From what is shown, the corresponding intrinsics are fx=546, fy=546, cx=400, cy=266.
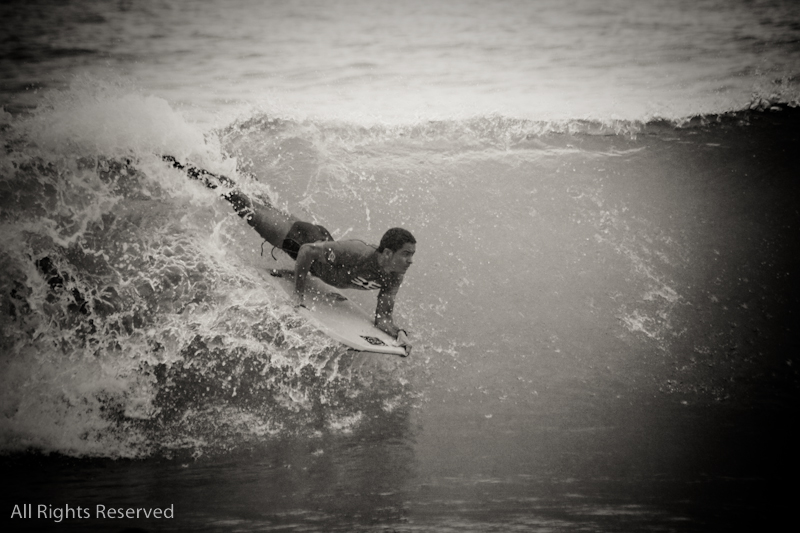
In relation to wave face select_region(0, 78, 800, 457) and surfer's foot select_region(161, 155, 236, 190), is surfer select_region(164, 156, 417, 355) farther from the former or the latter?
wave face select_region(0, 78, 800, 457)

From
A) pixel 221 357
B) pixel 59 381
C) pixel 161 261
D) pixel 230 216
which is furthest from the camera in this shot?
pixel 230 216

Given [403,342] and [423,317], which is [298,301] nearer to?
[403,342]

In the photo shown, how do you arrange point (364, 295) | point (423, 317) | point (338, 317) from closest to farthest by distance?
point (338, 317), point (423, 317), point (364, 295)

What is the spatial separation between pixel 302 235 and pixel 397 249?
0.97m

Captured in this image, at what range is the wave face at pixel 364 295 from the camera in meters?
4.27

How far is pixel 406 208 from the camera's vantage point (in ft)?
21.5

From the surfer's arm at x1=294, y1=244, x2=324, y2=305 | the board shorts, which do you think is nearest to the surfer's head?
→ the surfer's arm at x1=294, y1=244, x2=324, y2=305

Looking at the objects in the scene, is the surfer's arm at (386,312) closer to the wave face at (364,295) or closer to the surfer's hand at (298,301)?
the wave face at (364,295)

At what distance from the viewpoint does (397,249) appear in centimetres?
405

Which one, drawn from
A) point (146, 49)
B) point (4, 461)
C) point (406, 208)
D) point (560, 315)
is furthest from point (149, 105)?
point (146, 49)

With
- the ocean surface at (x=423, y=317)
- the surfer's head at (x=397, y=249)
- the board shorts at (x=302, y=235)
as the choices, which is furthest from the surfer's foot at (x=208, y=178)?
the surfer's head at (x=397, y=249)

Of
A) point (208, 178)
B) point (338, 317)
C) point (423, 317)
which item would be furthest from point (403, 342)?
point (208, 178)

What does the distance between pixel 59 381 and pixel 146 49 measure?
9.99 metres

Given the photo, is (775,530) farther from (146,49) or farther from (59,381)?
(146,49)
